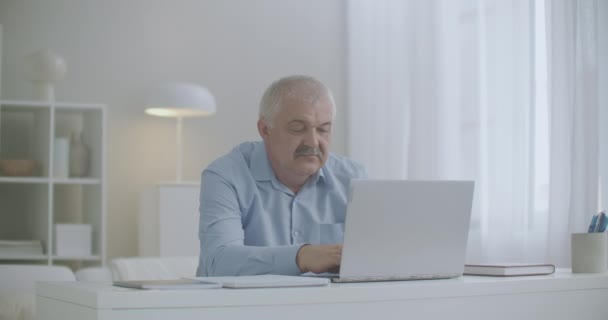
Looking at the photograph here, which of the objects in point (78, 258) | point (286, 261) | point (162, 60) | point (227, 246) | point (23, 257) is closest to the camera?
point (286, 261)

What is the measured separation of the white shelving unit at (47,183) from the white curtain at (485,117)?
1619mm

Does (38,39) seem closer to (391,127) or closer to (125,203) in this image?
(125,203)

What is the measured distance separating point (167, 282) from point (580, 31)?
271 cm

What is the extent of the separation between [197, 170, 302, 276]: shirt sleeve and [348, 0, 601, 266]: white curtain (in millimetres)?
1987

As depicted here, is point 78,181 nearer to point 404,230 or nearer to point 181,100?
point 181,100

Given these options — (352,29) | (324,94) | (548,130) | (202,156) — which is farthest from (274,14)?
(324,94)

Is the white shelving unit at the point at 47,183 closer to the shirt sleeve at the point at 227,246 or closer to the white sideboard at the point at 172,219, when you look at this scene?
the white sideboard at the point at 172,219

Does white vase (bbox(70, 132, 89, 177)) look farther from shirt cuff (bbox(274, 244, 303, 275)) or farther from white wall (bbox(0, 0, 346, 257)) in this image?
shirt cuff (bbox(274, 244, 303, 275))

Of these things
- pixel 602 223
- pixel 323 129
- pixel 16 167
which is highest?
pixel 323 129

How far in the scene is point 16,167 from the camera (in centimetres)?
454

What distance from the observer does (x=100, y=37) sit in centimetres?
515

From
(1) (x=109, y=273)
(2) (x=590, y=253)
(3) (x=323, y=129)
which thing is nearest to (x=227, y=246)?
(3) (x=323, y=129)

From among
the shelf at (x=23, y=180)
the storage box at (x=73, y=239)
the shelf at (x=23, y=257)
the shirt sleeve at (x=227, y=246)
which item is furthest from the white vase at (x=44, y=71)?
A: the shirt sleeve at (x=227, y=246)

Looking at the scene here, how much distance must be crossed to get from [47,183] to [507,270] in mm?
3314
